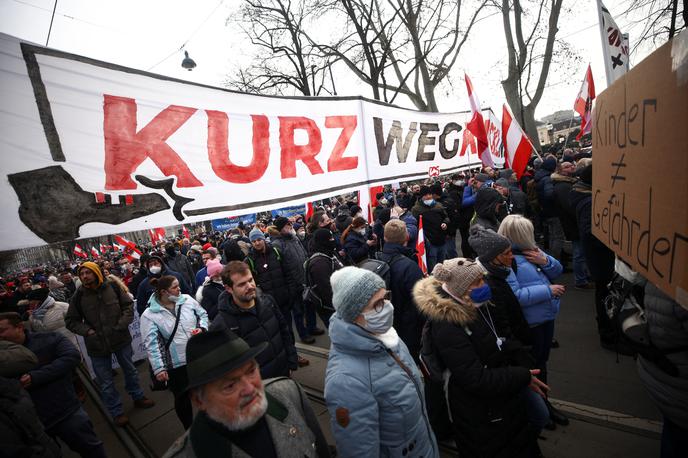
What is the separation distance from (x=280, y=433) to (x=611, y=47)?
4.38 metres

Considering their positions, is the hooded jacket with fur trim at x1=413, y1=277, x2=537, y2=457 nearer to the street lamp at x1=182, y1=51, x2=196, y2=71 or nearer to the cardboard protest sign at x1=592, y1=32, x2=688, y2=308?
A: the cardboard protest sign at x1=592, y1=32, x2=688, y2=308

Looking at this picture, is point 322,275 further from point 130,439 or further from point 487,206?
point 130,439

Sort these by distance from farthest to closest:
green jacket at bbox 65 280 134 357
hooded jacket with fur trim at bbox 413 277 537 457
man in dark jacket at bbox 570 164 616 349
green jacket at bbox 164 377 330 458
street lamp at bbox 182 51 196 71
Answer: street lamp at bbox 182 51 196 71
green jacket at bbox 65 280 134 357
man in dark jacket at bbox 570 164 616 349
hooded jacket with fur trim at bbox 413 277 537 457
green jacket at bbox 164 377 330 458

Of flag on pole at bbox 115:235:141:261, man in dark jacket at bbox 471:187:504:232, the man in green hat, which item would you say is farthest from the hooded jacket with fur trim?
flag on pole at bbox 115:235:141:261

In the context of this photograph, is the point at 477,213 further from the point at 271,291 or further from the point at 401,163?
the point at 271,291

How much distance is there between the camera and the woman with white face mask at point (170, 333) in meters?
3.40

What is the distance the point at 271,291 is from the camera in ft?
16.7

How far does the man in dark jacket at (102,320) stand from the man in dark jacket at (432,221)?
517 cm

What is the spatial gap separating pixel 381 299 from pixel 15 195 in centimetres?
191

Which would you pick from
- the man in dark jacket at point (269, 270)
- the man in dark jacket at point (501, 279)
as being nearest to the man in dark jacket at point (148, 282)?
the man in dark jacket at point (269, 270)

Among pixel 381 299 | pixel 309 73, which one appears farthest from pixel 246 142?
pixel 309 73

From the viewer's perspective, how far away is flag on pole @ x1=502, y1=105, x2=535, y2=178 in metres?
5.48

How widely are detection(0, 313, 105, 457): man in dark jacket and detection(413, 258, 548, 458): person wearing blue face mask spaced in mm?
3266

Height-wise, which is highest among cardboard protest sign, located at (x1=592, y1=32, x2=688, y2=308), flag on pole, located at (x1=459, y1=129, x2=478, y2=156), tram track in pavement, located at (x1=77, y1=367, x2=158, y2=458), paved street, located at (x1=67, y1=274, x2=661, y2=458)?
flag on pole, located at (x1=459, y1=129, x2=478, y2=156)
